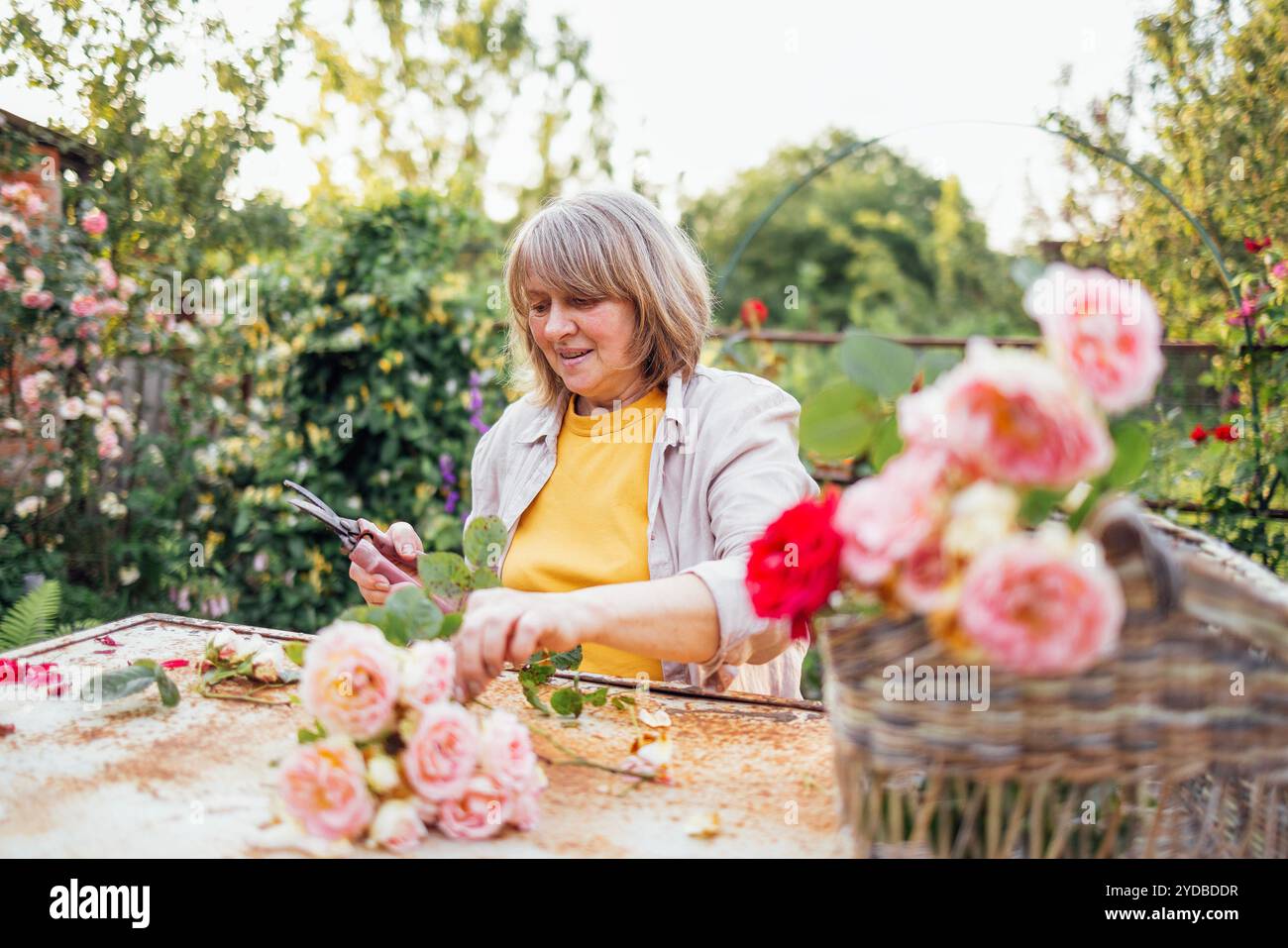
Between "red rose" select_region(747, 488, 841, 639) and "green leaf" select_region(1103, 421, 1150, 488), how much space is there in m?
0.23

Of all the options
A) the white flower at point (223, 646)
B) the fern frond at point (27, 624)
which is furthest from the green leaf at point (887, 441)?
the fern frond at point (27, 624)

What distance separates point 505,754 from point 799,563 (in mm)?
378

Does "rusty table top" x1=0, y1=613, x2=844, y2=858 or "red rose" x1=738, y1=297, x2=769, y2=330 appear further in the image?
"red rose" x1=738, y1=297, x2=769, y2=330

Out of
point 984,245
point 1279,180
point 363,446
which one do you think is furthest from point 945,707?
point 984,245

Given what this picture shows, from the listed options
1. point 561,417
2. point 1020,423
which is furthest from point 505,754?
point 561,417

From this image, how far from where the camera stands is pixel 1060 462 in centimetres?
73

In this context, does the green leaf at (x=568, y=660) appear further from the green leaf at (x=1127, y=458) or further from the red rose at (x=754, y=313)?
the red rose at (x=754, y=313)

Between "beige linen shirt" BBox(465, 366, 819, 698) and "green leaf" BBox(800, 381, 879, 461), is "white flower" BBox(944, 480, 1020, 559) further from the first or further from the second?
"beige linen shirt" BBox(465, 366, 819, 698)

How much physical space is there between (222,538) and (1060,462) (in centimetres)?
420

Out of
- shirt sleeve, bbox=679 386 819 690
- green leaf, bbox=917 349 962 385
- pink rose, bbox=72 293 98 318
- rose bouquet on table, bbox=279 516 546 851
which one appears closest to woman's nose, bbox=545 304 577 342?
shirt sleeve, bbox=679 386 819 690

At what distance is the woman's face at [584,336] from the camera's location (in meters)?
2.00

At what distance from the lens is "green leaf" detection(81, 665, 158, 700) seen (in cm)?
136

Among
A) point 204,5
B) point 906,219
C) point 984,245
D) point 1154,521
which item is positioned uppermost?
point 906,219
